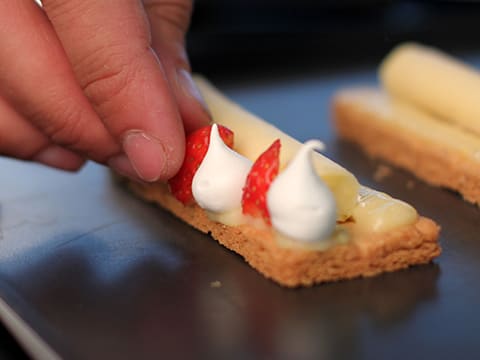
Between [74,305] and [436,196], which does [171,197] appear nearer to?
[74,305]

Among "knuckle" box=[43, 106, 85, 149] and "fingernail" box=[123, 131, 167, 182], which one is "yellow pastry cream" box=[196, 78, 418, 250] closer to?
"fingernail" box=[123, 131, 167, 182]

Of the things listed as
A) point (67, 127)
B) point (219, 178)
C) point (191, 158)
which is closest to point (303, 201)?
point (219, 178)

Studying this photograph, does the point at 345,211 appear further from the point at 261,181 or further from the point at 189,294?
the point at 189,294

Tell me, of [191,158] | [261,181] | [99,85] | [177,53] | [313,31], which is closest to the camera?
[261,181]

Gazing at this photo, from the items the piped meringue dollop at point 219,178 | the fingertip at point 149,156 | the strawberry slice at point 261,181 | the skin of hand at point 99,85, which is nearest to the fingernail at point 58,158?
the skin of hand at point 99,85

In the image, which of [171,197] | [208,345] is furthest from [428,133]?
[208,345]

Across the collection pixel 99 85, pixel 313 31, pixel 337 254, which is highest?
pixel 99 85

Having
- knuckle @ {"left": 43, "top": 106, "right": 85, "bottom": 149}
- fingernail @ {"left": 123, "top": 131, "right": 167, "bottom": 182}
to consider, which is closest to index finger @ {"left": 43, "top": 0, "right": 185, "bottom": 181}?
fingernail @ {"left": 123, "top": 131, "right": 167, "bottom": 182}
